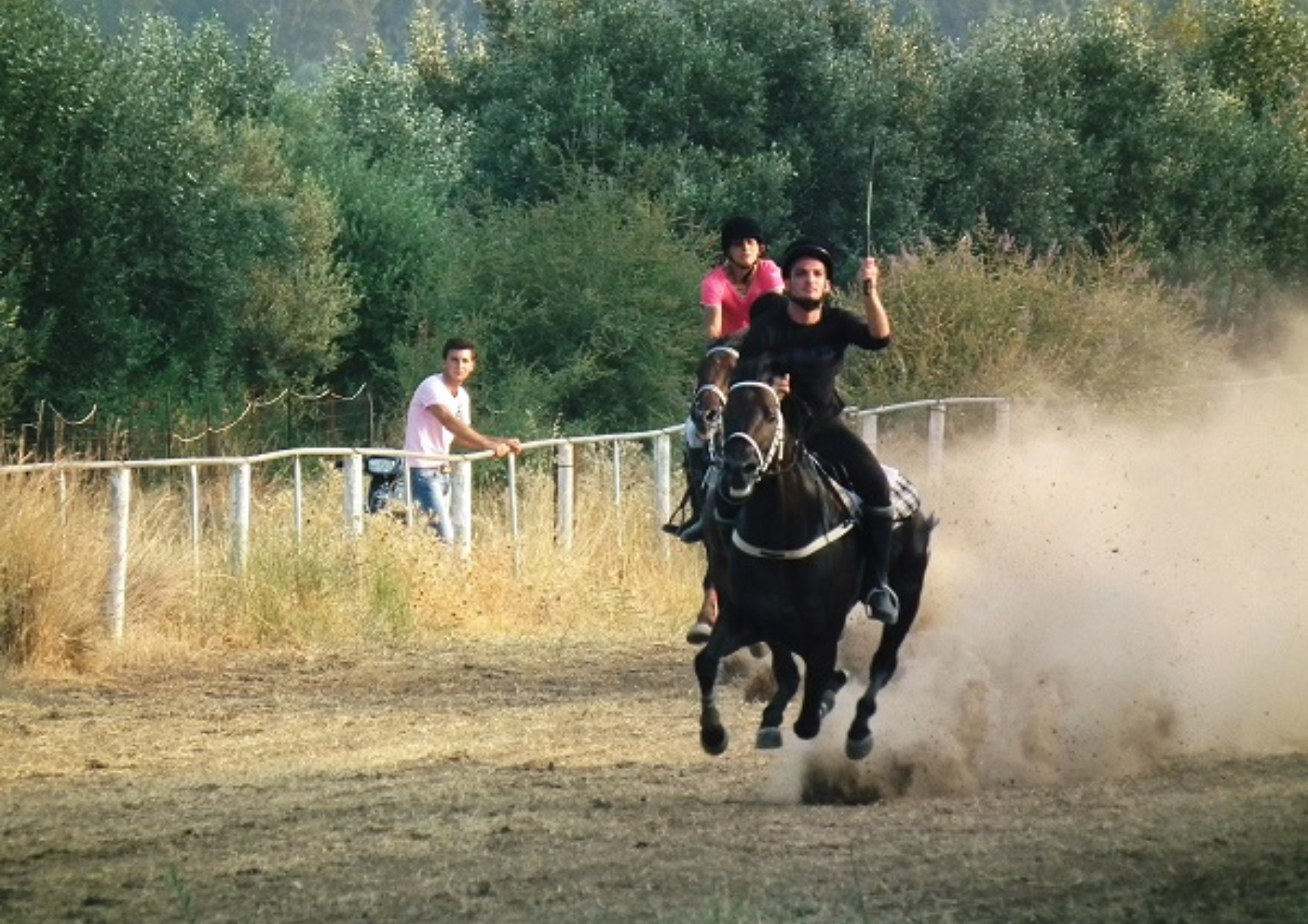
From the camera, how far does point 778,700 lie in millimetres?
11031

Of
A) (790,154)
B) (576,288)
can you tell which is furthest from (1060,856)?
(790,154)

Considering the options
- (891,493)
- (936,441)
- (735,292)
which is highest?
(735,292)

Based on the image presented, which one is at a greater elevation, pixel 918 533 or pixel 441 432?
pixel 441 432

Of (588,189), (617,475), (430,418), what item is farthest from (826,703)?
(588,189)

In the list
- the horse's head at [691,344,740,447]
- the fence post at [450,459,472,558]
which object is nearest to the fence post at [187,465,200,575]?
the fence post at [450,459,472,558]

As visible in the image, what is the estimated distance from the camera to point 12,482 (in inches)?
653

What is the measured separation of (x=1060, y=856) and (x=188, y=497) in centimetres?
1081

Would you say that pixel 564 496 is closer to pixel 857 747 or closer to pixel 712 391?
pixel 712 391

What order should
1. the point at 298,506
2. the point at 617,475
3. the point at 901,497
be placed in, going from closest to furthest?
the point at 901,497
the point at 298,506
the point at 617,475

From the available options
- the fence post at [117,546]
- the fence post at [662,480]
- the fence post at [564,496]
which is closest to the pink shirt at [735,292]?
the fence post at [117,546]

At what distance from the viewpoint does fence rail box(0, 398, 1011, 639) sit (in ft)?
55.7

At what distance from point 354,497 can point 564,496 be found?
2624mm

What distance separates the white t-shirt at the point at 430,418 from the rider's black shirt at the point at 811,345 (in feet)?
28.8

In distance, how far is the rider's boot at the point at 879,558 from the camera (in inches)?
443
